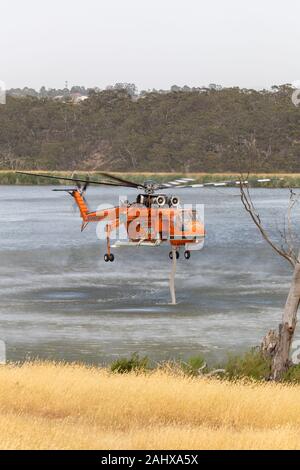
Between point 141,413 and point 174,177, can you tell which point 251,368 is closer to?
point 141,413

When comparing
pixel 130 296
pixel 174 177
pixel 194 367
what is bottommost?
pixel 130 296

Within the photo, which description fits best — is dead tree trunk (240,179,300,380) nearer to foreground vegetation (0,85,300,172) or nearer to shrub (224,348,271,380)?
shrub (224,348,271,380)

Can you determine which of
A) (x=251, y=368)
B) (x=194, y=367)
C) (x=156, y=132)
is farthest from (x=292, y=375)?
(x=156, y=132)

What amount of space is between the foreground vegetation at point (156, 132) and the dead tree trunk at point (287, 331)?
12737cm

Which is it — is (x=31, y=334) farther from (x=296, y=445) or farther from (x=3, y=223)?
(x=3, y=223)

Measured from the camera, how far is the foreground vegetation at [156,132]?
156m

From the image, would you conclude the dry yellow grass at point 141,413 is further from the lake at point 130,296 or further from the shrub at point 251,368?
the lake at point 130,296

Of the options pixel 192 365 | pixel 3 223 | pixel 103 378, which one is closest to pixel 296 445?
pixel 103 378

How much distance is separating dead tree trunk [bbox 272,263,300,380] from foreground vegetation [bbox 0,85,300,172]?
127 metres

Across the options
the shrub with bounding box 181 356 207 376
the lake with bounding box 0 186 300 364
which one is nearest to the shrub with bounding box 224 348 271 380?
the shrub with bounding box 181 356 207 376

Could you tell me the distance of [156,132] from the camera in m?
166

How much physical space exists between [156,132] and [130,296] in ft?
399

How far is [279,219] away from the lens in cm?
9350

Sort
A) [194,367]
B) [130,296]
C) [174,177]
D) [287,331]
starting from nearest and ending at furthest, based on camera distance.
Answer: [287,331] < [194,367] < [130,296] < [174,177]
